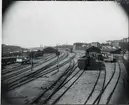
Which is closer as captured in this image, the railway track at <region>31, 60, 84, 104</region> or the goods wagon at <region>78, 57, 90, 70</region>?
the railway track at <region>31, 60, 84, 104</region>

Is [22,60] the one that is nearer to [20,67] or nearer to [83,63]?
[20,67]

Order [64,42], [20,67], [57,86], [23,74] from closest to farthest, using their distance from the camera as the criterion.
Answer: [64,42] < [20,67] < [23,74] < [57,86]

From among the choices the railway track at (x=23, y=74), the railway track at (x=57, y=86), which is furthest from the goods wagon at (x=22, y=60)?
the railway track at (x=57, y=86)

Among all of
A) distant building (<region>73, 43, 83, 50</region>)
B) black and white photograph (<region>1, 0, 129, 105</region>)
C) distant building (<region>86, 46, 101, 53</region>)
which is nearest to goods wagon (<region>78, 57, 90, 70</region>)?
black and white photograph (<region>1, 0, 129, 105</region>)

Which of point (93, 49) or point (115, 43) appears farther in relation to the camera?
point (115, 43)

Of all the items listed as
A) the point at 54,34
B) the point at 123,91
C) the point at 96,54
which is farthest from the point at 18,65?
the point at 123,91

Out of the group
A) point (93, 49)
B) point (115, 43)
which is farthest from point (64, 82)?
point (115, 43)

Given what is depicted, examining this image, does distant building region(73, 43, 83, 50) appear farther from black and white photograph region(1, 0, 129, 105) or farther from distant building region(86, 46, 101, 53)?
distant building region(86, 46, 101, 53)

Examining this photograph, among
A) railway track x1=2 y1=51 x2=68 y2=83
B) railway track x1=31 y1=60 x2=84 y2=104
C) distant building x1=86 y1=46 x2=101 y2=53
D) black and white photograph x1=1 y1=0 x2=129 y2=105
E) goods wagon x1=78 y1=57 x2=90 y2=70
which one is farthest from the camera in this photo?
goods wagon x1=78 y1=57 x2=90 y2=70
